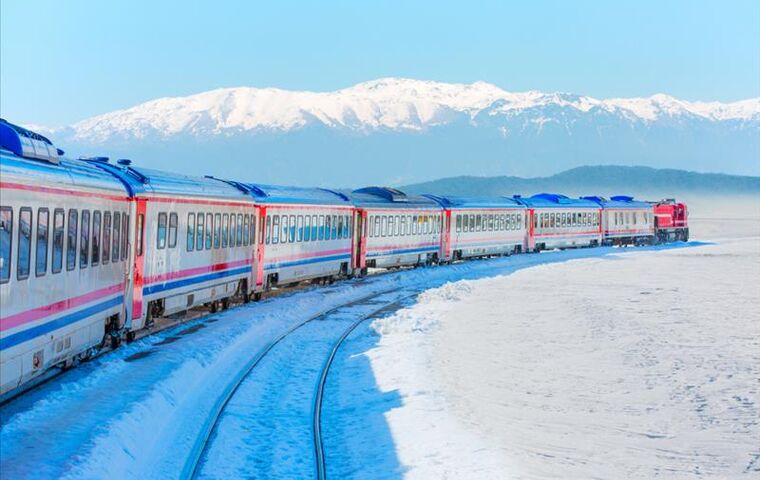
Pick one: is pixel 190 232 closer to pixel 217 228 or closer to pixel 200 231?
pixel 200 231

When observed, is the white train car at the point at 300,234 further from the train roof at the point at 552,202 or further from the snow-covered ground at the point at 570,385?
the train roof at the point at 552,202

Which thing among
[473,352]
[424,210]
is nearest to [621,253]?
[424,210]

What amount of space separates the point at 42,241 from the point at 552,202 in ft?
181

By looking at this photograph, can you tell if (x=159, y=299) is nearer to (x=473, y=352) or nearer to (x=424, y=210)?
(x=473, y=352)

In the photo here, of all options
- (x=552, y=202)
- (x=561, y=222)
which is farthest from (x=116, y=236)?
(x=561, y=222)

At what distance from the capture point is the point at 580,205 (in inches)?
2721

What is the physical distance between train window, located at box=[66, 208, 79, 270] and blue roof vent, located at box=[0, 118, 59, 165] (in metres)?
0.85

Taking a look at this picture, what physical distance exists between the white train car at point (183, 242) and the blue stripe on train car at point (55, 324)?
180 cm

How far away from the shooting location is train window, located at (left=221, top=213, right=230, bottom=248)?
86.8ft

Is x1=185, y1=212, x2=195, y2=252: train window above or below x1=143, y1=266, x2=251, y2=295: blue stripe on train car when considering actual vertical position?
above

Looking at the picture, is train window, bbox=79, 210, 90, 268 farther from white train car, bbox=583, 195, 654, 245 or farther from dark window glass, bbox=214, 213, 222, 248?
white train car, bbox=583, 195, 654, 245

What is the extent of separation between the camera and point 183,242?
23125 millimetres

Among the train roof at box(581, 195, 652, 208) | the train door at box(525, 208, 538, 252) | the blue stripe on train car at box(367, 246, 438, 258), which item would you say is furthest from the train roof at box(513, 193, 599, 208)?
the blue stripe on train car at box(367, 246, 438, 258)

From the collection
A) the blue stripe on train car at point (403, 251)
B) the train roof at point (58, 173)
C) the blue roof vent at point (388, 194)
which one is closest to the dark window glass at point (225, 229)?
the train roof at point (58, 173)
